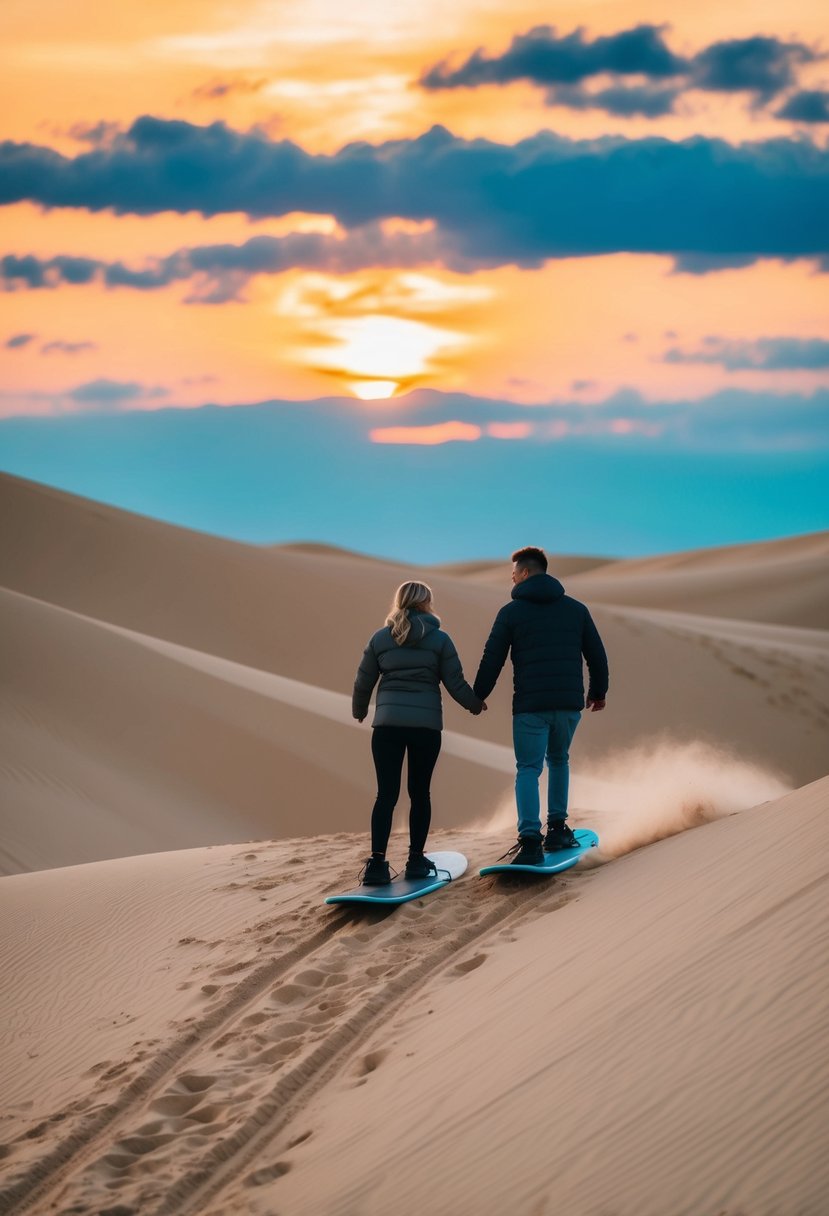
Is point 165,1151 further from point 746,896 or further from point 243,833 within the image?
point 243,833

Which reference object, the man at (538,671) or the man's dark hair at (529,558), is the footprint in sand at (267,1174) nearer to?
the man at (538,671)

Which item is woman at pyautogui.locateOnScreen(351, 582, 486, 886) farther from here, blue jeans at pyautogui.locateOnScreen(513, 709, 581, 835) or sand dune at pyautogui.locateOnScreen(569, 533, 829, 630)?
sand dune at pyautogui.locateOnScreen(569, 533, 829, 630)

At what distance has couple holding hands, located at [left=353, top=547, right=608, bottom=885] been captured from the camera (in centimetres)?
773

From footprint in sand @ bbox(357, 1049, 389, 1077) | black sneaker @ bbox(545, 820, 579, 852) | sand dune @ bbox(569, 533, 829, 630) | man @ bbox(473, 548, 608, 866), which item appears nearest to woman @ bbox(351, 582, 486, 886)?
man @ bbox(473, 548, 608, 866)

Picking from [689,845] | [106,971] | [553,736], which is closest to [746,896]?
[689,845]

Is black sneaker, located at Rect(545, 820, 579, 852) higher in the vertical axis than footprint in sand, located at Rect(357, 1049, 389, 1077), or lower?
higher

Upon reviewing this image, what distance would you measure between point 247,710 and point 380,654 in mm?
12779

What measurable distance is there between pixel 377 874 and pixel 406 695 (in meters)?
1.20

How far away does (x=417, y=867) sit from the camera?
26.4 feet

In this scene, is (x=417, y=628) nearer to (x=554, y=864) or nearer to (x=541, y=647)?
(x=541, y=647)

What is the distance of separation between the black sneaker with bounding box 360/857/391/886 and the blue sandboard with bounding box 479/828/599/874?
0.65m

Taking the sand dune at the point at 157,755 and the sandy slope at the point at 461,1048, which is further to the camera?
the sand dune at the point at 157,755

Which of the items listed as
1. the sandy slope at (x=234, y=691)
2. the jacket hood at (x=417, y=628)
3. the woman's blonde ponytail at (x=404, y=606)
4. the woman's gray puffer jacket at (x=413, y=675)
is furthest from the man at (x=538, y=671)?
the sandy slope at (x=234, y=691)

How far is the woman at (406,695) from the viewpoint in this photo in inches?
305
